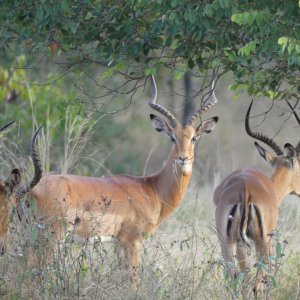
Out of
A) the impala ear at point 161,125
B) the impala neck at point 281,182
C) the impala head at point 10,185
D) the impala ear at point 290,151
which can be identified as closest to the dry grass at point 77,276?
the impala head at point 10,185

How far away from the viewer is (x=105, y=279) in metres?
5.81

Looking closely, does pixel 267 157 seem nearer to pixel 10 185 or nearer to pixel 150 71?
pixel 150 71

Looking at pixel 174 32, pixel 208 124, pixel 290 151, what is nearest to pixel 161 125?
pixel 208 124

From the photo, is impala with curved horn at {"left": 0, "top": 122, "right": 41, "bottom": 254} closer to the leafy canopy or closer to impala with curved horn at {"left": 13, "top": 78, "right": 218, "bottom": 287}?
impala with curved horn at {"left": 13, "top": 78, "right": 218, "bottom": 287}

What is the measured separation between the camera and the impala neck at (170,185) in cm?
852

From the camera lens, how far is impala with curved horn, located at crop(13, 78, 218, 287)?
7.34 m

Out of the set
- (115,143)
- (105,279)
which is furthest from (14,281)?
(115,143)

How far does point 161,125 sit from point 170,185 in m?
0.61

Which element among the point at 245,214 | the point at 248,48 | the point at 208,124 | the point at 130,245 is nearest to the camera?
the point at 248,48

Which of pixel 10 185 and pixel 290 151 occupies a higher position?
pixel 290 151

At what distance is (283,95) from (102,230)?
6.75ft

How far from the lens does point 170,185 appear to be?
8617 millimetres

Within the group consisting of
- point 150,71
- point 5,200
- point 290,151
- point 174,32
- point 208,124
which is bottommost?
point 5,200

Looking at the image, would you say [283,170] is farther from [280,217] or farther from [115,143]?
[115,143]
